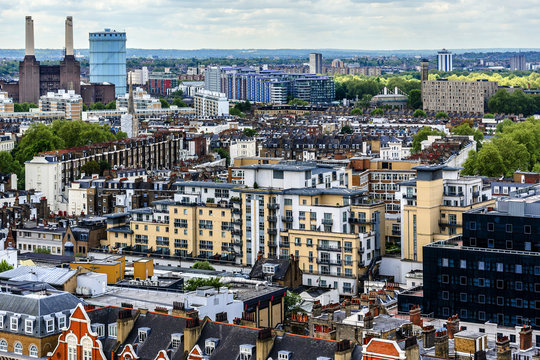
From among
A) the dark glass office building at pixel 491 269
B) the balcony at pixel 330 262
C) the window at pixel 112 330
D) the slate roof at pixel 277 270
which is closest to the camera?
the window at pixel 112 330

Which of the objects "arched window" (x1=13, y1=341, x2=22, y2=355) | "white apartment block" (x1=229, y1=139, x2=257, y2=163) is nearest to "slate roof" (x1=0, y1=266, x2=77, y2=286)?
"arched window" (x1=13, y1=341, x2=22, y2=355)

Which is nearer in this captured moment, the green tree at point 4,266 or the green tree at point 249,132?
the green tree at point 4,266

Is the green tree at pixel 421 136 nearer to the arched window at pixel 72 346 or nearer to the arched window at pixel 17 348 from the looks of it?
the arched window at pixel 17 348

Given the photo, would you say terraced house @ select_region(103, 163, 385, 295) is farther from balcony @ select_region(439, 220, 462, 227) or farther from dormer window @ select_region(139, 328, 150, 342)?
dormer window @ select_region(139, 328, 150, 342)

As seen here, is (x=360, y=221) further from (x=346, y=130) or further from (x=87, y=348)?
(x=346, y=130)

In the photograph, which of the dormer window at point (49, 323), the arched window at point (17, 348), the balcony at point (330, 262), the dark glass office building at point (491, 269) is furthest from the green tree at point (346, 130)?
the arched window at point (17, 348)

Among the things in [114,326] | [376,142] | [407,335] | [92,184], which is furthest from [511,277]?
[376,142]
